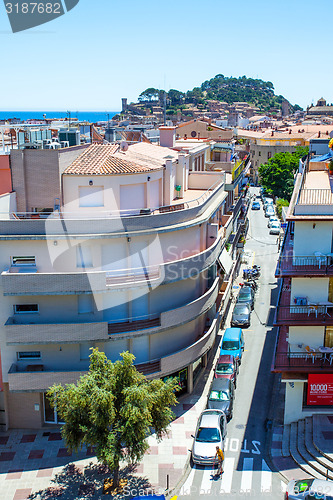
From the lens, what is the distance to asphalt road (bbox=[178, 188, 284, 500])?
2555cm

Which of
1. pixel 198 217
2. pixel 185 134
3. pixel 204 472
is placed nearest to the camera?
pixel 204 472

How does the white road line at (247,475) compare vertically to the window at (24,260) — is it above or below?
below

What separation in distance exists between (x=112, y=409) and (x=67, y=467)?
6.01m

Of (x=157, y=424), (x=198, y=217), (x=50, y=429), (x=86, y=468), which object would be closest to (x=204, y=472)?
(x=157, y=424)

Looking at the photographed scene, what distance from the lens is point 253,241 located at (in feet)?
246

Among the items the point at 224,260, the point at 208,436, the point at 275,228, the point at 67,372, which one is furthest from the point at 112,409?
the point at 275,228

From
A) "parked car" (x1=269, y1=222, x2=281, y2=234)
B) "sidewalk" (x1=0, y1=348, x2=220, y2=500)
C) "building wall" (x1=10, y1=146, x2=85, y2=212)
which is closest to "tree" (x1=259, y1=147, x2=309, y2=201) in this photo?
"parked car" (x1=269, y1=222, x2=281, y2=234)

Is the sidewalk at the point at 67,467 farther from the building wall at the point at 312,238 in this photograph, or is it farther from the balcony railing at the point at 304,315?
the building wall at the point at 312,238

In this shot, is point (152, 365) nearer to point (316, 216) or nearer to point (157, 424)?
point (157, 424)

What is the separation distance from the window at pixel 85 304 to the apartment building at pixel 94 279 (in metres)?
0.05

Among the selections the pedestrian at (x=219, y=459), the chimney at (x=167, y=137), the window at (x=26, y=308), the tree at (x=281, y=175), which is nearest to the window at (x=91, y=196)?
the window at (x=26, y=308)

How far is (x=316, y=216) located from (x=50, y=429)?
18.1 metres

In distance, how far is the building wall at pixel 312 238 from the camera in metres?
28.1

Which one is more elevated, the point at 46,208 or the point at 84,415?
the point at 46,208
